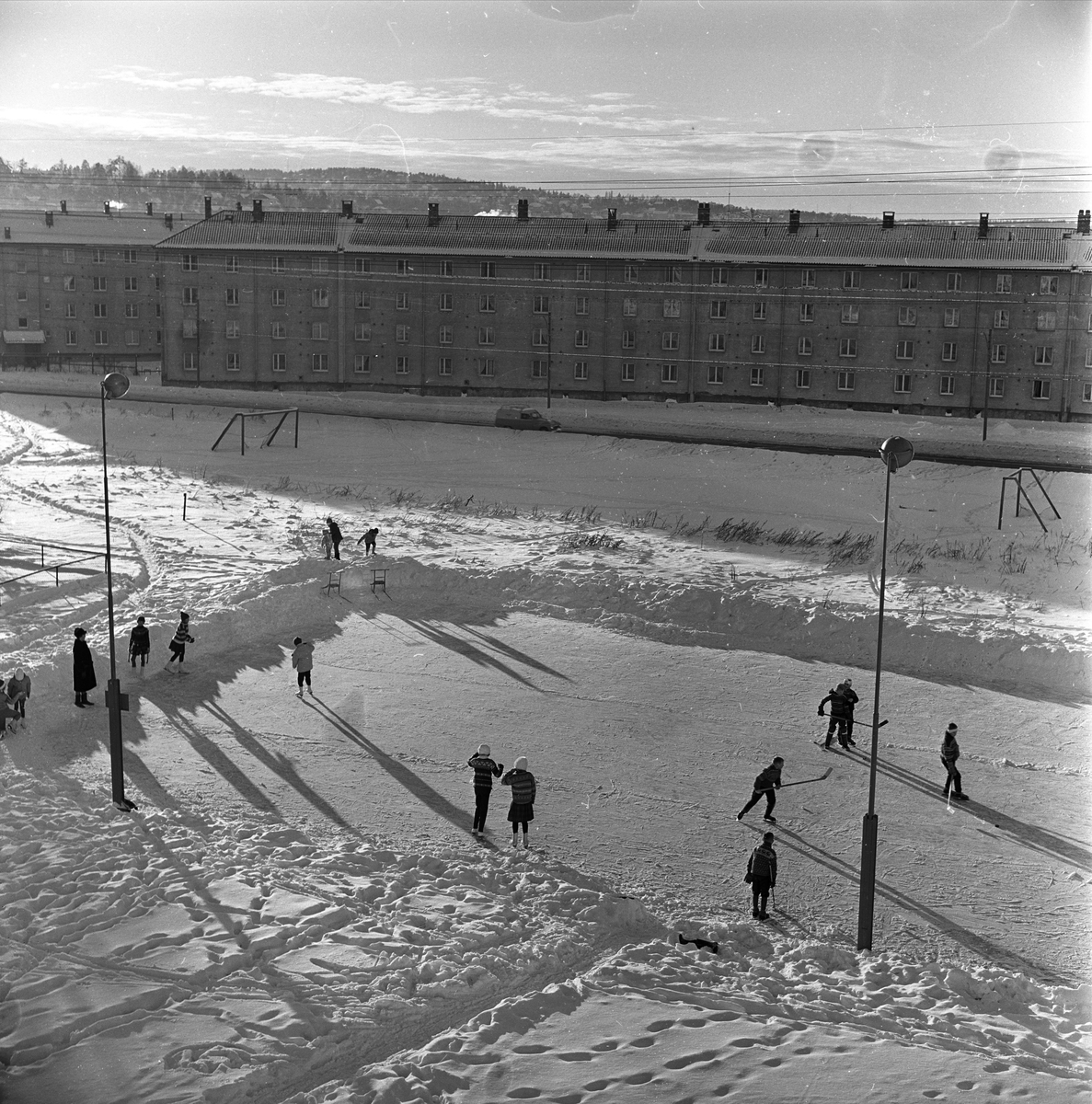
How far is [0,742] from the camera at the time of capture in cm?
1886

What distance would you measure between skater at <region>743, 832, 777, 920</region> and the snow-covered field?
40 cm

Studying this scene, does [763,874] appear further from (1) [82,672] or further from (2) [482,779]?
(1) [82,672]

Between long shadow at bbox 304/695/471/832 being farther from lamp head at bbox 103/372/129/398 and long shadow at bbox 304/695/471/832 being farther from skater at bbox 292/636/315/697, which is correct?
lamp head at bbox 103/372/129/398

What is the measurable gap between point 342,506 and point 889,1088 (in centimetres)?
3038

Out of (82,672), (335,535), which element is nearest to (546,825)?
(82,672)

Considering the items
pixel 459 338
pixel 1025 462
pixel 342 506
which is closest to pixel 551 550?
pixel 342 506

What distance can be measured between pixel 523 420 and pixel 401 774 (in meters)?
35.3

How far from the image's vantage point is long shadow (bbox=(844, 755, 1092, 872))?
16.4 meters

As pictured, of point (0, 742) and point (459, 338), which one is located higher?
point (459, 338)

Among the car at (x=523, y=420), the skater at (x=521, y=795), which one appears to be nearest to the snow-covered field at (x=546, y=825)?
the skater at (x=521, y=795)

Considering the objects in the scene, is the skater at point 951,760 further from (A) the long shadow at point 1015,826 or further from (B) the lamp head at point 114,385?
(B) the lamp head at point 114,385

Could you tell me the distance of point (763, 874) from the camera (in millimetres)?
14453

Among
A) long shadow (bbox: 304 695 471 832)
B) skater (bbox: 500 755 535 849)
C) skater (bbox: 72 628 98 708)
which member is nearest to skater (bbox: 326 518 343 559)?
long shadow (bbox: 304 695 471 832)

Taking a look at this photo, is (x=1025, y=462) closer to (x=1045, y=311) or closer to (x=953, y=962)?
(x=1045, y=311)
